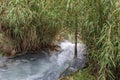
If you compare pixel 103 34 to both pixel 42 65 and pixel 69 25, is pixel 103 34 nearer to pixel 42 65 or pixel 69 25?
pixel 69 25

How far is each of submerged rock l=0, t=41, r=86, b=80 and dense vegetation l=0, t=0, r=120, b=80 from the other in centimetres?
21

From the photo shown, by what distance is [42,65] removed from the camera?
191 inches

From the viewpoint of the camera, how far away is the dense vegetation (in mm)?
3610

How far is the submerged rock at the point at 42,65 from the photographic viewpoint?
14.7 feet

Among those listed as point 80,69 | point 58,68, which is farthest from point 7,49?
point 80,69

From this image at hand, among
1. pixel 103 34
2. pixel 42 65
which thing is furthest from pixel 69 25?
pixel 42 65

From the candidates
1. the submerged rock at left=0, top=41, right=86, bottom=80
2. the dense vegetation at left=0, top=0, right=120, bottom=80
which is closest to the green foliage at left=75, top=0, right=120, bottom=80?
the dense vegetation at left=0, top=0, right=120, bottom=80

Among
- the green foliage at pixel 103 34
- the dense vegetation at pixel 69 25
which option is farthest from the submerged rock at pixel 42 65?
the green foliage at pixel 103 34

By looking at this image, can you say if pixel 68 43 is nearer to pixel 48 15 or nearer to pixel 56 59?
pixel 56 59

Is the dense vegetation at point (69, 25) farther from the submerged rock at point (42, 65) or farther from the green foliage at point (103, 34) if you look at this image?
the submerged rock at point (42, 65)

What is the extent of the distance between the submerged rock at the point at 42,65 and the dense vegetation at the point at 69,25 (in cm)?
21

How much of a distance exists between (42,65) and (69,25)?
37.7 inches

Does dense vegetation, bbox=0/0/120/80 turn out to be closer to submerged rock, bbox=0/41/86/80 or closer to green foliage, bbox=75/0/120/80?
green foliage, bbox=75/0/120/80

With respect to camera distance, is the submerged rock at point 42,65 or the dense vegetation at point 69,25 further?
the submerged rock at point 42,65
